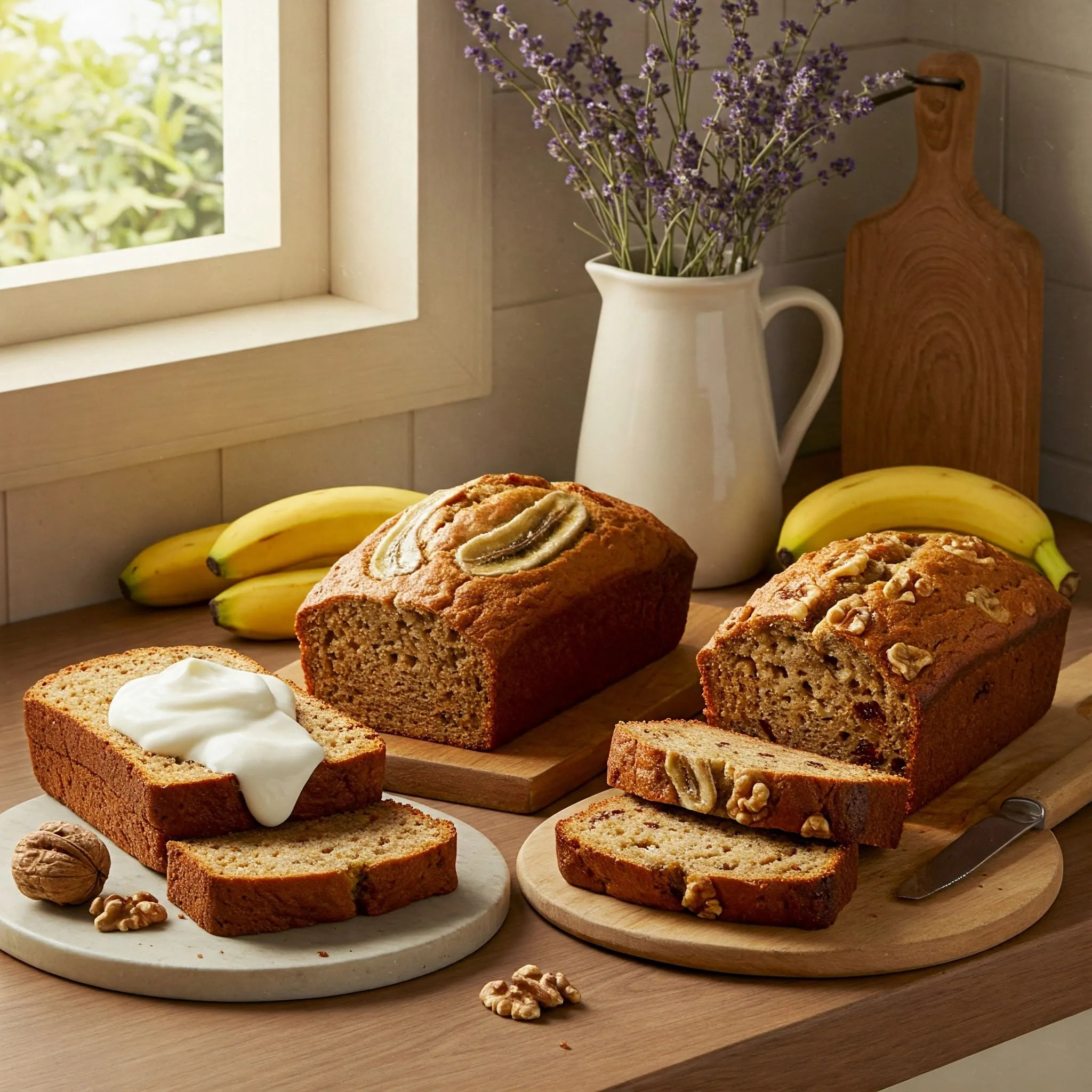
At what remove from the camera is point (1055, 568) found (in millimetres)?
1724

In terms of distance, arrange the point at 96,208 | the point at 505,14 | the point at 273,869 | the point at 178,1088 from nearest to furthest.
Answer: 1. the point at 178,1088
2. the point at 273,869
3. the point at 505,14
4. the point at 96,208

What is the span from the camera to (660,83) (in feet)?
6.21

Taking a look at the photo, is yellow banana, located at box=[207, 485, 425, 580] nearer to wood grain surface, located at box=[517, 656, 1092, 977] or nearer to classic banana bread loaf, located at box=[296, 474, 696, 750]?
classic banana bread loaf, located at box=[296, 474, 696, 750]

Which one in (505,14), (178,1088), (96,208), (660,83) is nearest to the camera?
(178,1088)

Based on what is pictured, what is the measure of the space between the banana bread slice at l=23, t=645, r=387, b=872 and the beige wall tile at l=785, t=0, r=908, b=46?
1.11m

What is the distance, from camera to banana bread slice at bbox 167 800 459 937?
1.12 m

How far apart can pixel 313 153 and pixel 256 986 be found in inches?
43.5

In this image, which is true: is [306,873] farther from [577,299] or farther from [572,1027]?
[577,299]

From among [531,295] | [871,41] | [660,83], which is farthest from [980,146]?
[531,295]

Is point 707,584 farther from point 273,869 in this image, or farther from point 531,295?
point 273,869

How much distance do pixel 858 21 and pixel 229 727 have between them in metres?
1.32

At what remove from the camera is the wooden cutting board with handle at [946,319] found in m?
1.93

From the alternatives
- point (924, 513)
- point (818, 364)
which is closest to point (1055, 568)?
point (924, 513)

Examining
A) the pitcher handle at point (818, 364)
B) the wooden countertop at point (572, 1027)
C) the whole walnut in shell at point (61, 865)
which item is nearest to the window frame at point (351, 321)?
the pitcher handle at point (818, 364)
